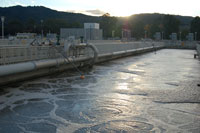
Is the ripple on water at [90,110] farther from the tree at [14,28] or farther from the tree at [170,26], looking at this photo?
the tree at [170,26]

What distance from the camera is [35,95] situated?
10.4m

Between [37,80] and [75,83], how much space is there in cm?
218

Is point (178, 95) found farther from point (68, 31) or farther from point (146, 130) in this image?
point (68, 31)

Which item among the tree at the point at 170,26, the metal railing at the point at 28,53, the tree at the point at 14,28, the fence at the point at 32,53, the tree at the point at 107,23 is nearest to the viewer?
the metal railing at the point at 28,53

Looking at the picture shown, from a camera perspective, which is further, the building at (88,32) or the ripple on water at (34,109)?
the building at (88,32)

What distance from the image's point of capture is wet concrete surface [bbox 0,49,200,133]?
682 cm

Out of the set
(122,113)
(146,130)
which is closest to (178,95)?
(122,113)

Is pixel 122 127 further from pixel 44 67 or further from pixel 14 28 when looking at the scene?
pixel 14 28

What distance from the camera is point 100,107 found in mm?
8625

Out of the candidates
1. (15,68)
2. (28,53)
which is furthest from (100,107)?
(28,53)

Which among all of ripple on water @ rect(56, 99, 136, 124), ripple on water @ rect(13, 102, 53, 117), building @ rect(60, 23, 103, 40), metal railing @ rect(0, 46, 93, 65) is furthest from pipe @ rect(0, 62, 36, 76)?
building @ rect(60, 23, 103, 40)

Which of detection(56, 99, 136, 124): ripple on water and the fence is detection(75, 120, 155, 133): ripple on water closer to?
detection(56, 99, 136, 124): ripple on water

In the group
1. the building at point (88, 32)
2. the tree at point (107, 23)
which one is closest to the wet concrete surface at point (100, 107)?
the building at point (88, 32)

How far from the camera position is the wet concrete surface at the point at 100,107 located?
682 centimetres
